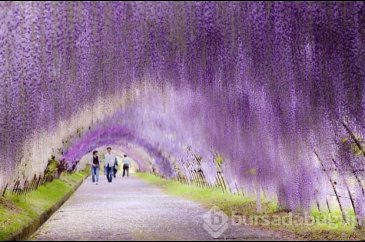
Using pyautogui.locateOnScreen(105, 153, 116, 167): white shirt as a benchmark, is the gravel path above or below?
below

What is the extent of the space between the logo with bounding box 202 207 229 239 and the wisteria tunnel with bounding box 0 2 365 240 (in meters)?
1.14

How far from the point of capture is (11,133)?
42.5ft

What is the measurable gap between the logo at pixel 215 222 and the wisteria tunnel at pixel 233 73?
1.14m

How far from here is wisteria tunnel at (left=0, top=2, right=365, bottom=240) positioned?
29.7 feet

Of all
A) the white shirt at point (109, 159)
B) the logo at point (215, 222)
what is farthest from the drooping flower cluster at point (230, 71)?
the white shirt at point (109, 159)

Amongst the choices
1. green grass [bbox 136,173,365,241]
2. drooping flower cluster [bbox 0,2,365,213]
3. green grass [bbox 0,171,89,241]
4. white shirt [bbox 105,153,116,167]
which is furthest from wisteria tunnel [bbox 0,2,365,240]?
white shirt [bbox 105,153,116,167]

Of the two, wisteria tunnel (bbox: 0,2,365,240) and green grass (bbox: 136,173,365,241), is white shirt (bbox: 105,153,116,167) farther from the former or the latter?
green grass (bbox: 136,173,365,241)

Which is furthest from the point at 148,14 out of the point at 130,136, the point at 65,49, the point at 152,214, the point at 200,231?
the point at 130,136

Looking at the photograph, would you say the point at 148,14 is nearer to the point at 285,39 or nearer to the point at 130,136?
the point at 285,39

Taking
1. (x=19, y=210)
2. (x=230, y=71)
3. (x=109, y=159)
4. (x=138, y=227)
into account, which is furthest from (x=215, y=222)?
(x=109, y=159)

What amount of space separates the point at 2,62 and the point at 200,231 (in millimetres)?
4949

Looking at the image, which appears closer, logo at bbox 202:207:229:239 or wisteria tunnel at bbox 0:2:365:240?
logo at bbox 202:207:229:239

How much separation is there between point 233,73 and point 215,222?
3220 mm

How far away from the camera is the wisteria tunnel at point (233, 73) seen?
905 cm
